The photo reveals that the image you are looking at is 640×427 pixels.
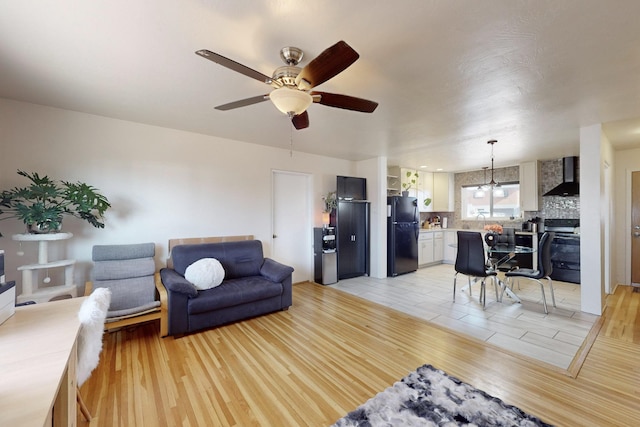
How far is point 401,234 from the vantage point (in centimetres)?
544

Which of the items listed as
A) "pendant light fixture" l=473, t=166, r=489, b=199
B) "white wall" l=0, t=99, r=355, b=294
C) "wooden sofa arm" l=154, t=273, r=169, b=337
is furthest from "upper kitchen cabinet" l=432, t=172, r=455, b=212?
"wooden sofa arm" l=154, t=273, r=169, b=337

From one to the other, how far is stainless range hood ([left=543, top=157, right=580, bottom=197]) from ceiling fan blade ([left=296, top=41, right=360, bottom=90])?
5699mm

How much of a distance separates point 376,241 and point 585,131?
133 inches

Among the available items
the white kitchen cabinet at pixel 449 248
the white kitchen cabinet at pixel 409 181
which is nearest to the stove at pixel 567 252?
the white kitchen cabinet at pixel 449 248

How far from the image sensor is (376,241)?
17.4 ft

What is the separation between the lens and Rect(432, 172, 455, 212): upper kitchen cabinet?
6.91 meters

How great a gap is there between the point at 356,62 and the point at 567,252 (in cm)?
545

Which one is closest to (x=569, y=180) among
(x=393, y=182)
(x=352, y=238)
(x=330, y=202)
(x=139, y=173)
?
(x=393, y=182)

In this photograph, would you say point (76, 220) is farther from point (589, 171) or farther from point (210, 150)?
point (589, 171)

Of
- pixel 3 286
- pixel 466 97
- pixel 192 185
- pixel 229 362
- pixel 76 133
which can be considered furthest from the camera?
pixel 192 185

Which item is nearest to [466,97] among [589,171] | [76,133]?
[589,171]

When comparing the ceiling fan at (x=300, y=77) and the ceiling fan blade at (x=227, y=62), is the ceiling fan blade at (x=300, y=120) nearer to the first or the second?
the ceiling fan at (x=300, y=77)

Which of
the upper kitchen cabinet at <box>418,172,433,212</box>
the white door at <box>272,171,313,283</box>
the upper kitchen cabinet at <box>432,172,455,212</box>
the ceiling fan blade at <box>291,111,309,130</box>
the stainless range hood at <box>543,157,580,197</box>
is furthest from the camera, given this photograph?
A: the upper kitchen cabinet at <box>432,172,455,212</box>

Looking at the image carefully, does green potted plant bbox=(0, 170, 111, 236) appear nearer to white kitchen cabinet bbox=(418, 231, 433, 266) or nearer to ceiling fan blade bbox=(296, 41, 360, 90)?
ceiling fan blade bbox=(296, 41, 360, 90)
